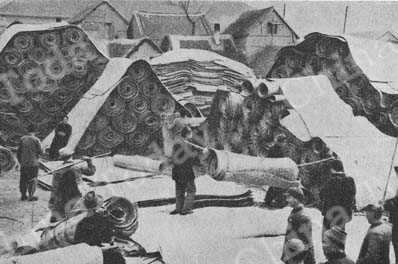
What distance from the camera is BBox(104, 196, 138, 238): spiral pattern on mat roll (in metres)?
5.95

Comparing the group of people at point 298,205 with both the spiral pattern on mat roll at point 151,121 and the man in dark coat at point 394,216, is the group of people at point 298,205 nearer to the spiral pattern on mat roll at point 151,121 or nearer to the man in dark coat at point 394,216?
the man in dark coat at point 394,216

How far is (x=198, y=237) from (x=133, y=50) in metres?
20.9

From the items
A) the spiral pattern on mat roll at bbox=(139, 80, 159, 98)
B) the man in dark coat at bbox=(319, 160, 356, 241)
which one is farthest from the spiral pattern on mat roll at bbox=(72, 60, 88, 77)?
the man in dark coat at bbox=(319, 160, 356, 241)

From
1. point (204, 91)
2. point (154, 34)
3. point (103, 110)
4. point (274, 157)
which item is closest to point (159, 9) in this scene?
point (154, 34)

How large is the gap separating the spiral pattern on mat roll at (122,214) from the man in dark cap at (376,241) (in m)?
2.72

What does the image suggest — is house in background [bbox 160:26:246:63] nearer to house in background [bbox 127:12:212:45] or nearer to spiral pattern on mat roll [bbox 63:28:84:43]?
house in background [bbox 127:12:212:45]

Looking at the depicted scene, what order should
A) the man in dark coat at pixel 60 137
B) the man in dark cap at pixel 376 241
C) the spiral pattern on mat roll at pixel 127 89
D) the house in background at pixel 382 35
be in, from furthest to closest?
the house in background at pixel 382 35
the spiral pattern on mat roll at pixel 127 89
the man in dark coat at pixel 60 137
the man in dark cap at pixel 376 241

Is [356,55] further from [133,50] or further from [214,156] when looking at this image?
[133,50]

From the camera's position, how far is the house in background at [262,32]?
Answer: 38.1 metres

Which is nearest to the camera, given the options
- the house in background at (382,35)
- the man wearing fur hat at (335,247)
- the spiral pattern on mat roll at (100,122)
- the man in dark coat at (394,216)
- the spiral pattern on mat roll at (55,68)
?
the man wearing fur hat at (335,247)

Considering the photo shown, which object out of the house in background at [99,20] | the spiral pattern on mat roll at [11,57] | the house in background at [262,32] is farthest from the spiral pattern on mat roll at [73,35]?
the house in background at [99,20]

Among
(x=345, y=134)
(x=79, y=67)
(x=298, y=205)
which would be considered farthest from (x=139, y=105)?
(x=298, y=205)

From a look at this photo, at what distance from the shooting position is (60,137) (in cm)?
1055

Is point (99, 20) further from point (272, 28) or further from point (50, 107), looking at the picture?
point (50, 107)
